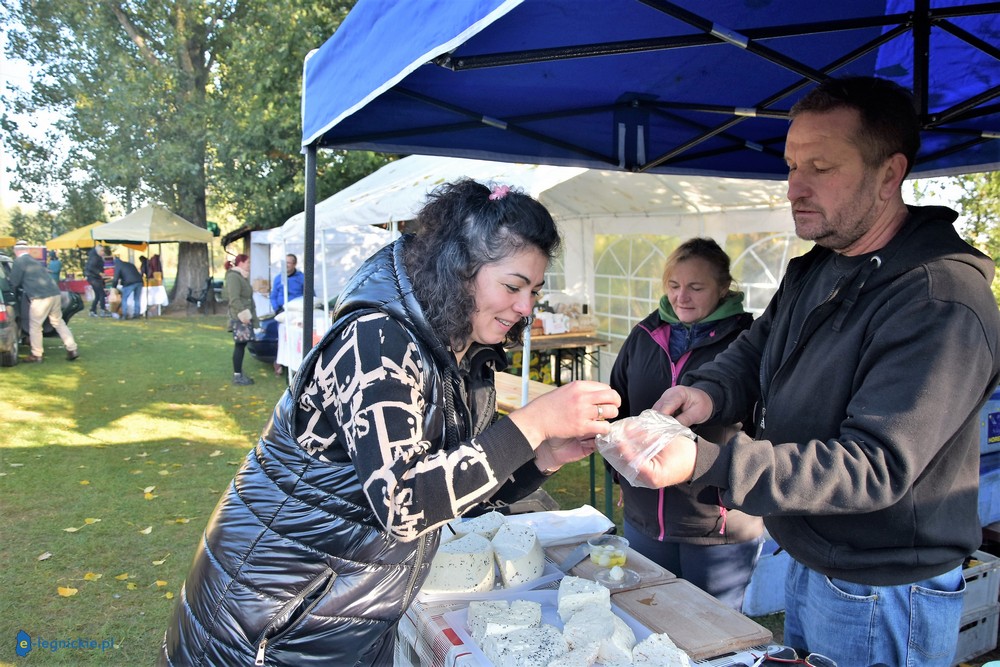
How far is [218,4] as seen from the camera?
21453 millimetres

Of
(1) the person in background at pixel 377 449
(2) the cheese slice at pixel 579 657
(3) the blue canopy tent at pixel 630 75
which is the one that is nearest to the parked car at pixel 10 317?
(3) the blue canopy tent at pixel 630 75

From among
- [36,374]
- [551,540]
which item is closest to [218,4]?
[36,374]

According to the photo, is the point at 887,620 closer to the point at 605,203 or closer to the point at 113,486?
the point at 113,486

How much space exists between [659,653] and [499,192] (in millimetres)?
1201

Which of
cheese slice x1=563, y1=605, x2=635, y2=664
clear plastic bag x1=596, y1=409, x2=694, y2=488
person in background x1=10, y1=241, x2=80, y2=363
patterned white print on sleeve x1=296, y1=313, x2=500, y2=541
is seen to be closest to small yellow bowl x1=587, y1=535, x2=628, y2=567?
cheese slice x1=563, y1=605, x2=635, y2=664

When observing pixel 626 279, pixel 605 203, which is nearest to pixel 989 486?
pixel 626 279

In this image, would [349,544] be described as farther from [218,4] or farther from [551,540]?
[218,4]

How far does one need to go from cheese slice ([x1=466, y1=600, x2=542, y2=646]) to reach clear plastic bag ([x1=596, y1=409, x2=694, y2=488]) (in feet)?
1.66

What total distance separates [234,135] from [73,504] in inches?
520

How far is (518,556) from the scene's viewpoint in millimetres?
2109

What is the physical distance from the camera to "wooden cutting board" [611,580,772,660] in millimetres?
1687

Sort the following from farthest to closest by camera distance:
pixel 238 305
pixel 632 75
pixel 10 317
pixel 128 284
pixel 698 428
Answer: pixel 128 284 < pixel 10 317 < pixel 238 305 < pixel 632 75 < pixel 698 428

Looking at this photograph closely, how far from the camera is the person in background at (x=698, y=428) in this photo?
2834 millimetres

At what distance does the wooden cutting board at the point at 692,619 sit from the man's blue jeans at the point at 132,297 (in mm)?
21869
